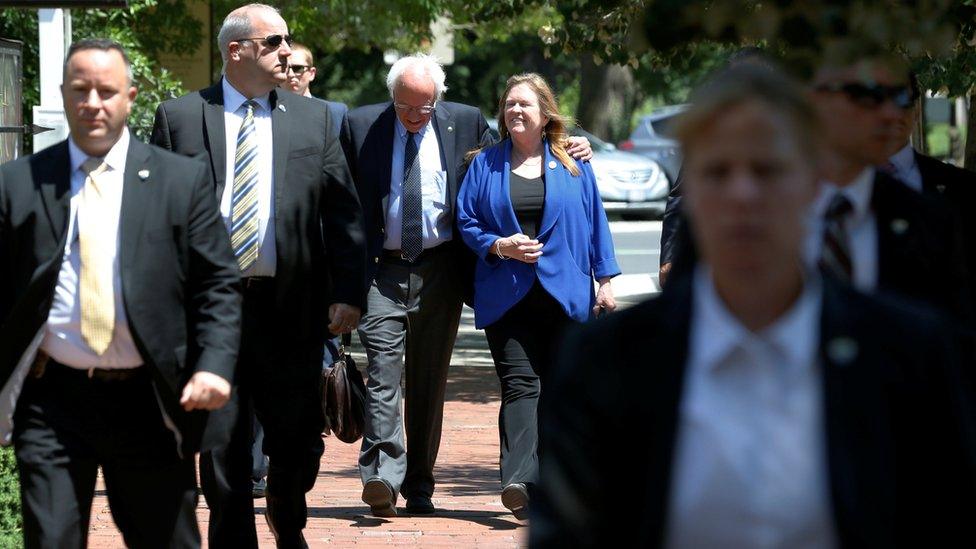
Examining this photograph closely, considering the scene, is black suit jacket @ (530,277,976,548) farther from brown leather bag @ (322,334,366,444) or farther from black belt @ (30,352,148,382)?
brown leather bag @ (322,334,366,444)

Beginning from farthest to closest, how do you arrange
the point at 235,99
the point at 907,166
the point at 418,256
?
the point at 418,256 → the point at 235,99 → the point at 907,166

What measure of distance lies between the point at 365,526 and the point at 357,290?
1663 millimetres

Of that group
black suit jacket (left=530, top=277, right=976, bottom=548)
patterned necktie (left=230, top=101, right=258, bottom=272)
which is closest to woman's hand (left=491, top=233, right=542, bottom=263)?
patterned necktie (left=230, top=101, right=258, bottom=272)

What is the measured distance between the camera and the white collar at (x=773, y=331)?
2.55 m

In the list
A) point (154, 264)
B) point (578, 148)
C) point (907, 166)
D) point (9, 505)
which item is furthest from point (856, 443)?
point (578, 148)

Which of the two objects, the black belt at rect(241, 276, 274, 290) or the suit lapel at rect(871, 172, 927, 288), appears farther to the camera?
the black belt at rect(241, 276, 274, 290)

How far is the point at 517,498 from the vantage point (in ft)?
25.1

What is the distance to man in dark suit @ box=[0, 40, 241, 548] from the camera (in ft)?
15.8

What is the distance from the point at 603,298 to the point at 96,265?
339 cm

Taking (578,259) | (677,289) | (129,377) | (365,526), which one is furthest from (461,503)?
(677,289)

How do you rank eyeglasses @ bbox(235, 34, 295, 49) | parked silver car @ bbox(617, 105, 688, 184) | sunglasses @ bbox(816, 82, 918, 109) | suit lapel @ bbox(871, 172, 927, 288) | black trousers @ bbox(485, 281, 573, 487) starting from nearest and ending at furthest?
1. sunglasses @ bbox(816, 82, 918, 109)
2. suit lapel @ bbox(871, 172, 927, 288)
3. eyeglasses @ bbox(235, 34, 295, 49)
4. black trousers @ bbox(485, 281, 573, 487)
5. parked silver car @ bbox(617, 105, 688, 184)

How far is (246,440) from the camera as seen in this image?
630cm

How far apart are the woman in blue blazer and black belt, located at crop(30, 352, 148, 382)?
2935 millimetres

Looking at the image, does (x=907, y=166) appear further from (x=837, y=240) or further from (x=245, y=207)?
(x=245, y=207)
